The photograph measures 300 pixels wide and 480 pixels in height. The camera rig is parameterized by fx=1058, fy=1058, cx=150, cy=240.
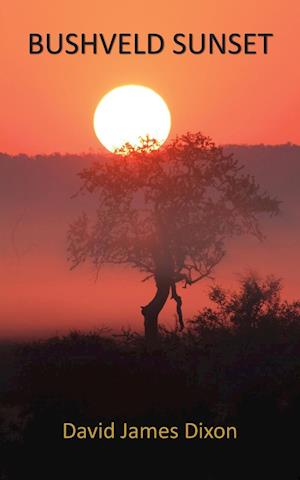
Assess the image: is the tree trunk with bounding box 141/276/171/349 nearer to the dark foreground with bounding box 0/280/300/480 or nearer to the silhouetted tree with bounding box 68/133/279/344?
the silhouetted tree with bounding box 68/133/279/344

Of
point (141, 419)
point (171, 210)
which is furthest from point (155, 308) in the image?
point (141, 419)

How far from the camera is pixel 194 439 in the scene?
19953 mm

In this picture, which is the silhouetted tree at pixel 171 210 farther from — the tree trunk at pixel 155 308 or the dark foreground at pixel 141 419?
the dark foreground at pixel 141 419

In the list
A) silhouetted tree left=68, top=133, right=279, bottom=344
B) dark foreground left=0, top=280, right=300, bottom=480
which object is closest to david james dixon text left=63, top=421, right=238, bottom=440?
dark foreground left=0, top=280, right=300, bottom=480

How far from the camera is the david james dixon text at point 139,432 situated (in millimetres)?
19844

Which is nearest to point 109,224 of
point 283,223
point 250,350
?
point 250,350

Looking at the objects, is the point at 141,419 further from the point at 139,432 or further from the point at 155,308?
the point at 155,308

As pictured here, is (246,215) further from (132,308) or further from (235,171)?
(132,308)

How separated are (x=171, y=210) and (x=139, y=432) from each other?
15396mm

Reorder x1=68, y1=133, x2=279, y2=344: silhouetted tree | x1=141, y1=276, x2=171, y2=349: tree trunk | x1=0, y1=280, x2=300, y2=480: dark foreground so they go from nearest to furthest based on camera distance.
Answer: x1=0, y1=280, x2=300, y2=480: dark foreground
x1=141, y1=276, x2=171, y2=349: tree trunk
x1=68, y1=133, x2=279, y2=344: silhouetted tree

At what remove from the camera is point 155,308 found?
33.3m

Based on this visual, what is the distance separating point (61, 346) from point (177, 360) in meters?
2.88

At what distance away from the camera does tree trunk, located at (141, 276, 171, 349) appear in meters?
32.6

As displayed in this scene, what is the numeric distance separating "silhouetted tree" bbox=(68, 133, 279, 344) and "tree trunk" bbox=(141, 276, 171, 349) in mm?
32
